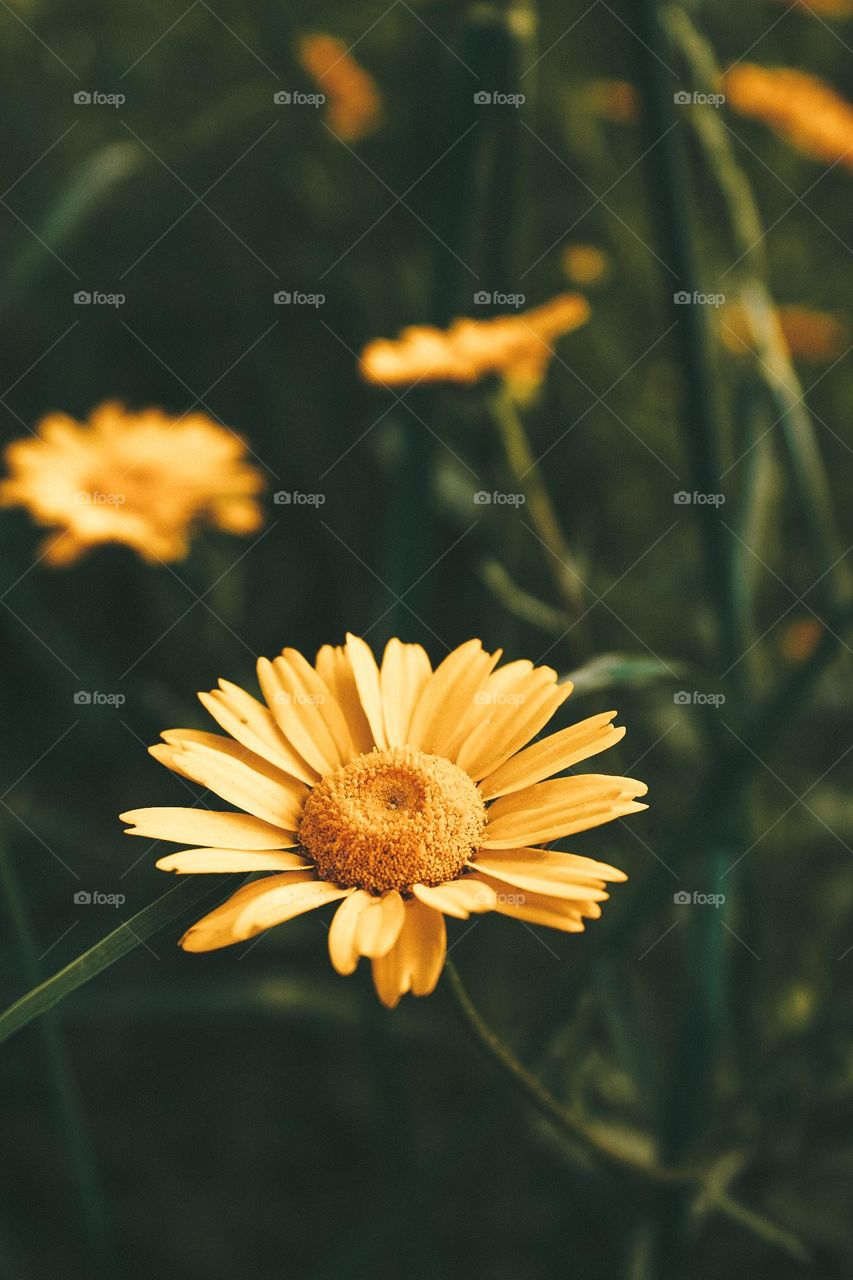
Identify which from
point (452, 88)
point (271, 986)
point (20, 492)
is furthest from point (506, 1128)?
point (452, 88)

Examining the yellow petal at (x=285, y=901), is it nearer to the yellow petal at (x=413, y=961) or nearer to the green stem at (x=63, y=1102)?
the yellow petal at (x=413, y=961)

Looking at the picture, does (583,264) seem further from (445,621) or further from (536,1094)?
(536,1094)

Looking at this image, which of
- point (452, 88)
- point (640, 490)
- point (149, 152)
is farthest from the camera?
point (640, 490)

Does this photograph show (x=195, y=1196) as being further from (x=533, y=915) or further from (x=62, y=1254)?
(x=533, y=915)

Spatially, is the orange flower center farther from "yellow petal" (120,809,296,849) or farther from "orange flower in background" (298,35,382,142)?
"orange flower in background" (298,35,382,142)

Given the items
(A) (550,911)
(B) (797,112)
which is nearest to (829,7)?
(B) (797,112)
